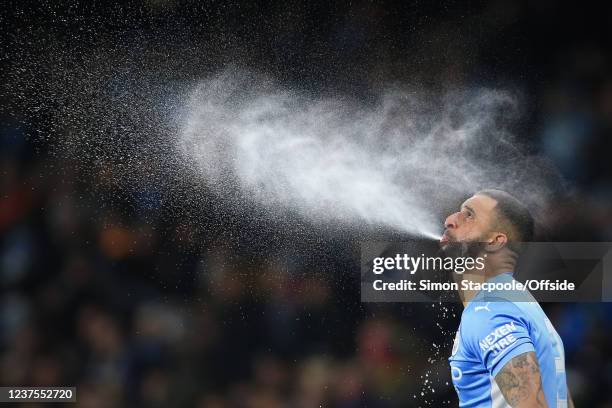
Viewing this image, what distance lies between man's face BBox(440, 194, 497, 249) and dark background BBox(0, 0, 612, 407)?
2.86 ft

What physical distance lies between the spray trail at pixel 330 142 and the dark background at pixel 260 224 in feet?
0.35

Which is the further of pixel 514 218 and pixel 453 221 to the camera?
pixel 453 221

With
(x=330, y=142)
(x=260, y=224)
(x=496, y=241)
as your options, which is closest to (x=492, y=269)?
(x=496, y=241)

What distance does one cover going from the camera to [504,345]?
2.36 meters

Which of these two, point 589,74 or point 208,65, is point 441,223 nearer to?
point 589,74

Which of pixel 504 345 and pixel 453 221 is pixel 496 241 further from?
pixel 504 345

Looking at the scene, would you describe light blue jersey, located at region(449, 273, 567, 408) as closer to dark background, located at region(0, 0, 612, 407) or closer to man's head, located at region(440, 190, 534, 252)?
man's head, located at region(440, 190, 534, 252)

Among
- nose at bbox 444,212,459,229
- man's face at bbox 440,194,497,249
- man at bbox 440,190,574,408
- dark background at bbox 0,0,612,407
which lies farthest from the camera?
dark background at bbox 0,0,612,407

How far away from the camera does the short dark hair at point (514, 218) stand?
111 inches

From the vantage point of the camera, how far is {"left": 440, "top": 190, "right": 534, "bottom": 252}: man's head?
279 centimetres

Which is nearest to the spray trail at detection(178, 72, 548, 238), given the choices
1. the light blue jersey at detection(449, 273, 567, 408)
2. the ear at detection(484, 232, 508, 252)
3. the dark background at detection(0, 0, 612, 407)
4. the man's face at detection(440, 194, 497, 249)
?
the dark background at detection(0, 0, 612, 407)

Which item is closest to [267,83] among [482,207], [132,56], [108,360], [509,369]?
[132,56]

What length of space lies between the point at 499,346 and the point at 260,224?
1.77 m

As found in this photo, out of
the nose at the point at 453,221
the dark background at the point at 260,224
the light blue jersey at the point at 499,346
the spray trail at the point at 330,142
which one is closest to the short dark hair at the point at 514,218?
the nose at the point at 453,221
